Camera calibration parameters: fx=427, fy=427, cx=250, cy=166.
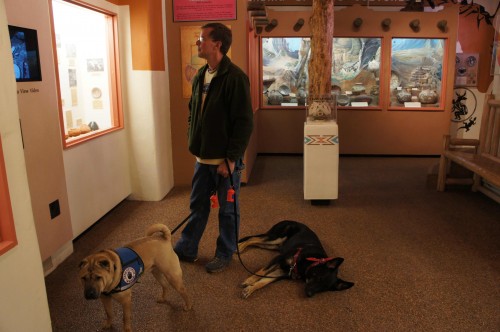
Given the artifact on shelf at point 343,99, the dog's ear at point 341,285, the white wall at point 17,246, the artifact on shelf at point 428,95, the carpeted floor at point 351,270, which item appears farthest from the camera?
the artifact on shelf at point 343,99

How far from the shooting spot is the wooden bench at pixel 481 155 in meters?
4.82

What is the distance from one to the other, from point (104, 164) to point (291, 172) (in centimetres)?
317

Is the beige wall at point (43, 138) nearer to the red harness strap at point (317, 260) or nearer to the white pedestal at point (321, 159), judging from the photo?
the red harness strap at point (317, 260)

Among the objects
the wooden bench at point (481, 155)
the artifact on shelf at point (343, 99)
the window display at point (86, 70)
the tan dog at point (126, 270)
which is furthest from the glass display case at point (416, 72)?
the tan dog at point (126, 270)

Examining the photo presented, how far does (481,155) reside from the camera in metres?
5.18

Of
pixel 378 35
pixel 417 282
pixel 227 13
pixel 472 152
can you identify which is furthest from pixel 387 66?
pixel 417 282

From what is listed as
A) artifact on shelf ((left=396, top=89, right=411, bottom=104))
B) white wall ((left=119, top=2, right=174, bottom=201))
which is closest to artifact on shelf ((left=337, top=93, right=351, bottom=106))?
artifact on shelf ((left=396, top=89, right=411, bottom=104))

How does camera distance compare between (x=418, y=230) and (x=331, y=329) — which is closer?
(x=331, y=329)

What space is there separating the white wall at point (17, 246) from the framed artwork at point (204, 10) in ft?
12.4

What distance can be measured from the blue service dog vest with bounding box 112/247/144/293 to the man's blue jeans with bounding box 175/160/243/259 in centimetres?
99

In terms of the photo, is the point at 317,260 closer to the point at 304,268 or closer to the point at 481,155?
the point at 304,268

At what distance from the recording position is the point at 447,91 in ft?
25.2

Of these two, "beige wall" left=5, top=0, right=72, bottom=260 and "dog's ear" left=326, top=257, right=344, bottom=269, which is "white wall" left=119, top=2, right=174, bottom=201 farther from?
"dog's ear" left=326, top=257, right=344, bottom=269

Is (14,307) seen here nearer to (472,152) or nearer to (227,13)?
(227,13)
